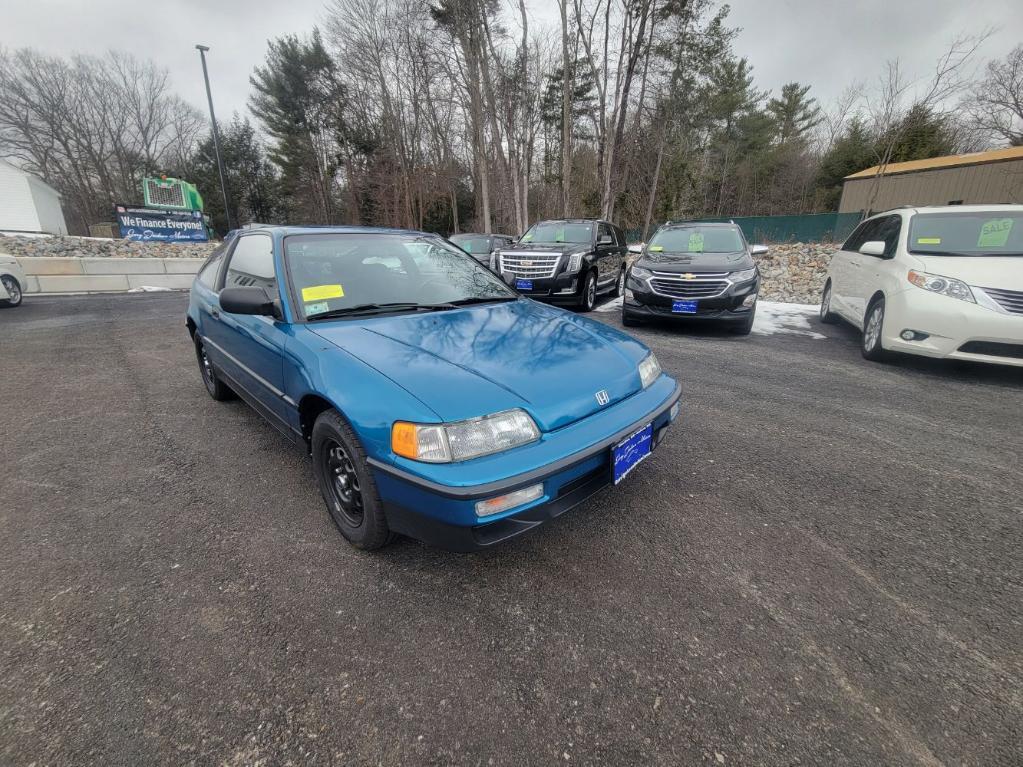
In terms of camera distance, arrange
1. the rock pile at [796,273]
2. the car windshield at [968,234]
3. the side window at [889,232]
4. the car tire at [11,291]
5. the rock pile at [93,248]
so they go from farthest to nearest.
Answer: the rock pile at [93,248], the rock pile at [796,273], the car tire at [11,291], the side window at [889,232], the car windshield at [968,234]

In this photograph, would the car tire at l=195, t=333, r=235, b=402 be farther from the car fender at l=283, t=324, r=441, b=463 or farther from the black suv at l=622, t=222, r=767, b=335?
the black suv at l=622, t=222, r=767, b=335

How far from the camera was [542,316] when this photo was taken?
108 inches

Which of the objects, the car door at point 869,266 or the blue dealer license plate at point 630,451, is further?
the car door at point 869,266

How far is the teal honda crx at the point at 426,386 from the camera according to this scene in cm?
166

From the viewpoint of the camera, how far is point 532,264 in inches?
305

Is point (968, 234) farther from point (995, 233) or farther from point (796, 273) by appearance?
point (796, 273)

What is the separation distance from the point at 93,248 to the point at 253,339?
15.1 meters

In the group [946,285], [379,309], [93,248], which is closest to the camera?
[379,309]

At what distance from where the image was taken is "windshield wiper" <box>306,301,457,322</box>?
240cm

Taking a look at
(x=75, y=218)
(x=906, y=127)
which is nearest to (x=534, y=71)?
(x=906, y=127)

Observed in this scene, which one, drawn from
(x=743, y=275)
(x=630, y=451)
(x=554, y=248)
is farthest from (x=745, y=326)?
(x=630, y=451)

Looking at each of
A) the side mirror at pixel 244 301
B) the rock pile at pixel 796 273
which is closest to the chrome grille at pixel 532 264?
the rock pile at pixel 796 273

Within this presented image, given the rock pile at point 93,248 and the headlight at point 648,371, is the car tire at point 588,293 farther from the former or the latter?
the rock pile at point 93,248

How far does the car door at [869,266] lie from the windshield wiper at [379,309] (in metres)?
5.02
